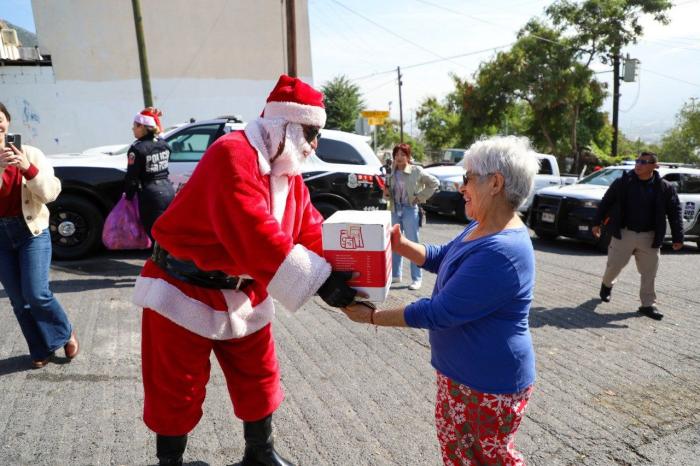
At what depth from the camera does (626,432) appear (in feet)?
10.7

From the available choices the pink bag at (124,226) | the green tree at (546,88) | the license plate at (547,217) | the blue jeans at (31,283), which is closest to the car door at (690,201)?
the license plate at (547,217)

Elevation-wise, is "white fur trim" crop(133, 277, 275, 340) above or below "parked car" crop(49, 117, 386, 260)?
below

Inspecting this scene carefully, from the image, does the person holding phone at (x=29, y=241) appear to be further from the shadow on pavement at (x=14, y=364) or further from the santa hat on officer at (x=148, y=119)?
the santa hat on officer at (x=148, y=119)

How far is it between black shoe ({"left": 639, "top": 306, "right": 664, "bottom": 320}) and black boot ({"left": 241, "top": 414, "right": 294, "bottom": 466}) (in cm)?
467

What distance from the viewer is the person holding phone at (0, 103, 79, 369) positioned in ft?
11.2

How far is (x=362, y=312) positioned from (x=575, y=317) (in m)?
4.21

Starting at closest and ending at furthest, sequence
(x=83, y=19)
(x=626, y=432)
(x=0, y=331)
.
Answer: (x=626, y=432) → (x=0, y=331) → (x=83, y=19)

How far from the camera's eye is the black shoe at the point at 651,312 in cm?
560

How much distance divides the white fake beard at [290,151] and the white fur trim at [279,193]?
0.04 m

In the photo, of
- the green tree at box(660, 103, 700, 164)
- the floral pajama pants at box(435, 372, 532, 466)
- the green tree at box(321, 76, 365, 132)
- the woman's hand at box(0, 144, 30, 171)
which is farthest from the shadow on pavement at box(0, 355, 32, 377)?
the green tree at box(660, 103, 700, 164)

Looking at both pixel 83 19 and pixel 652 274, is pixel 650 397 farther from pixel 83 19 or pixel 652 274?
pixel 83 19

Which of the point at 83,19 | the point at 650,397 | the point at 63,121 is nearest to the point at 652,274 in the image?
the point at 650,397

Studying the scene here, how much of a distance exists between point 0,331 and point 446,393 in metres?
4.13

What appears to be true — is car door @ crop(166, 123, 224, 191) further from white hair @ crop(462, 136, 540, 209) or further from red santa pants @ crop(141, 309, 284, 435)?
white hair @ crop(462, 136, 540, 209)
